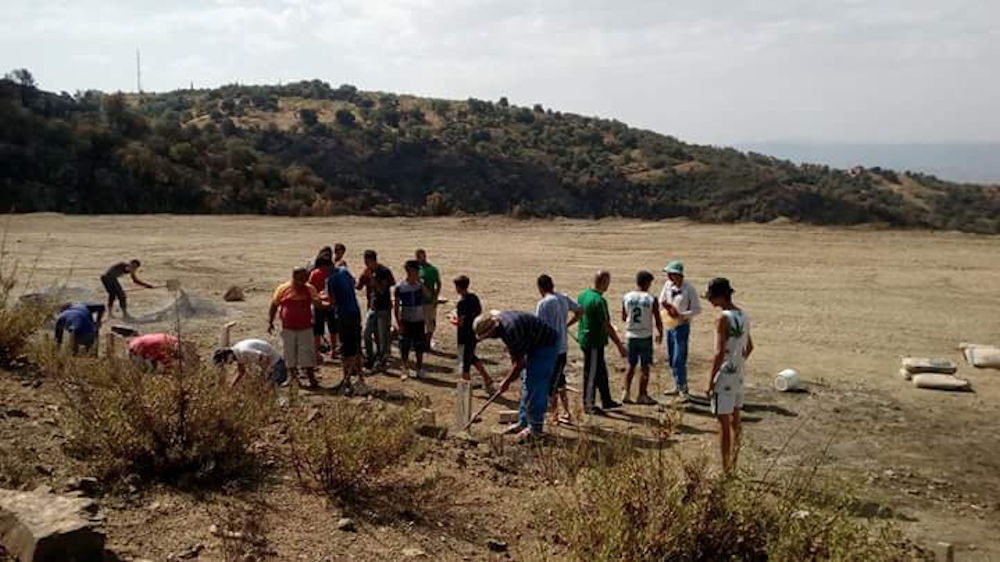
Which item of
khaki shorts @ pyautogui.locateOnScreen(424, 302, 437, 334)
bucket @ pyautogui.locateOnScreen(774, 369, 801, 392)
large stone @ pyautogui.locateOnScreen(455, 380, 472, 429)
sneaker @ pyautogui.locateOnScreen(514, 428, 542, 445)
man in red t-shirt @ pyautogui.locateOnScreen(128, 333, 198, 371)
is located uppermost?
man in red t-shirt @ pyautogui.locateOnScreen(128, 333, 198, 371)

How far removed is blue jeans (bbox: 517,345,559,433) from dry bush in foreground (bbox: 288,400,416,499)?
74.8 inches

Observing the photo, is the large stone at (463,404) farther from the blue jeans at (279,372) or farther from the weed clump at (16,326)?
the weed clump at (16,326)

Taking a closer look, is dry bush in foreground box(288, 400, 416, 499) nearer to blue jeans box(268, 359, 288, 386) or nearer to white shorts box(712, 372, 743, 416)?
white shorts box(712, 372, 743, 416)

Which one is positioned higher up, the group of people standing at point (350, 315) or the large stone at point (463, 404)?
the group of people standing at point (350, 315)

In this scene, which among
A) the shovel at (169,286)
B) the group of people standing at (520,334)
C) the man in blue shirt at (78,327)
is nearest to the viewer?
the group of people standing at (520,334)

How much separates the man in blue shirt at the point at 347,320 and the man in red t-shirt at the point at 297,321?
0.26m

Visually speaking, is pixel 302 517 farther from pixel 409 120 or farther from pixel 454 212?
pixel 409 120

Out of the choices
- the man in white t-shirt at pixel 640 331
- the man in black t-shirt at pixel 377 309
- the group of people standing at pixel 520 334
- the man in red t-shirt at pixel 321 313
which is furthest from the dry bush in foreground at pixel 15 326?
the man in white t-shirt at pixel 640 331

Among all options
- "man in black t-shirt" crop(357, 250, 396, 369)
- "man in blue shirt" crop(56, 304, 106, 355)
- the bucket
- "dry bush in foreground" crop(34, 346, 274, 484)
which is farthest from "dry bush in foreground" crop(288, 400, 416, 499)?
the bucket

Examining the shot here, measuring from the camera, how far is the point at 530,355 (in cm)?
854

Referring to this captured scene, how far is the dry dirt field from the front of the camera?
6262 millimetres

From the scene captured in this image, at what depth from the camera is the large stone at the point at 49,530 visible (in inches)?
182

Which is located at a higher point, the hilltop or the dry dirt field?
the hilltop

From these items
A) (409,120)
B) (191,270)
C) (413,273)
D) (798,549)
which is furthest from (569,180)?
(798,549)
